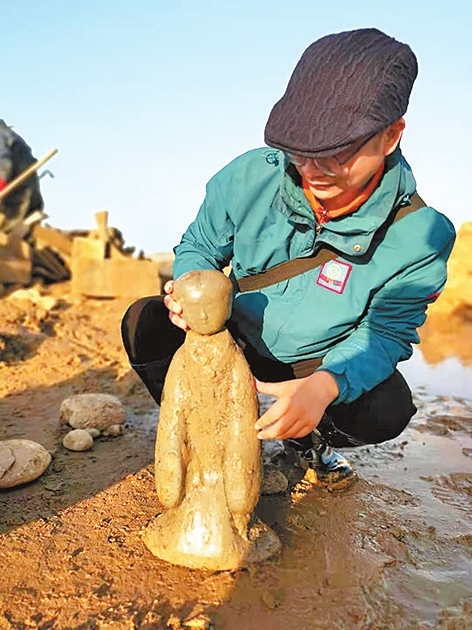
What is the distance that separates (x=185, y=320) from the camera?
2.33 metres

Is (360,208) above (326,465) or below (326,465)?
above

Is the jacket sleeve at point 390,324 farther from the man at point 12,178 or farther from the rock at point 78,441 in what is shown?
the man at point 12,178

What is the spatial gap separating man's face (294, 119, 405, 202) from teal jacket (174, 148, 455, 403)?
15 centimetres

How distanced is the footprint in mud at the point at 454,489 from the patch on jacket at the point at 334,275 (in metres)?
1.22

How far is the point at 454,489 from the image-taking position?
127 inches

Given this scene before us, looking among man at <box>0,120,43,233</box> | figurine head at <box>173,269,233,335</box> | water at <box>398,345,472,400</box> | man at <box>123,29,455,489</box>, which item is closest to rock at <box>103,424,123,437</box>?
man at <box>123,29,455,489</box>

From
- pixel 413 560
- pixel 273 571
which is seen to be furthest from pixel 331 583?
pixel 413 560

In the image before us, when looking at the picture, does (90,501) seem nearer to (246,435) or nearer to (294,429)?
(246,435)

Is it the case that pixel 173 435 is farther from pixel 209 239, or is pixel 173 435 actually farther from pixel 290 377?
pixel 209 239

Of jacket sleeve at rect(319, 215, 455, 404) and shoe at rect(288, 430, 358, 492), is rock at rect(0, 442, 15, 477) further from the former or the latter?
jacket sleeve at rect(319, 215, 455, 404)

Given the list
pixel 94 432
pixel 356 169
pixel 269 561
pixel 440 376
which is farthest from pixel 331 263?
pixel 440 376

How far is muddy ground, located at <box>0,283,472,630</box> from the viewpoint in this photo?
2.14 metres

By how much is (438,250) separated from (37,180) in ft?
27.1

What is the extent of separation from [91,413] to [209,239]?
1415mm
